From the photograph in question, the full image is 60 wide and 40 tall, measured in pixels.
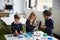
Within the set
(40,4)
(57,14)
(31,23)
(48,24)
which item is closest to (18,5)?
(40,4)

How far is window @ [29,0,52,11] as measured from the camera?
7.39m

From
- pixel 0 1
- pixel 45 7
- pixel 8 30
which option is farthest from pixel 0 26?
pixel 0 1

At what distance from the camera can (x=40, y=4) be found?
8.16 m

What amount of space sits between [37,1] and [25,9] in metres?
1.21

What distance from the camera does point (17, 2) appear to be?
30.4 ft

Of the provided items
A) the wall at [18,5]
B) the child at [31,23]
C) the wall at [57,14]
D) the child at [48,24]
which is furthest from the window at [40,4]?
the child at [48,24]

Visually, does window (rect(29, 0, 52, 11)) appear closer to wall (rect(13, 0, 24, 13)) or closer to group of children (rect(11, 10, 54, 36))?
wall (rect(13, 0, 24, 13))

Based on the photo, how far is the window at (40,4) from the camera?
7387 millimetres

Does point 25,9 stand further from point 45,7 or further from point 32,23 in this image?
point 32,23

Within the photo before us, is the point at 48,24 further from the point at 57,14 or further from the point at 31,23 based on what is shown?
the point at 57,14

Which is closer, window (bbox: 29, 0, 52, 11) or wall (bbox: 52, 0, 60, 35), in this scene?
wall (bbox: 52, 0, 60, 35)

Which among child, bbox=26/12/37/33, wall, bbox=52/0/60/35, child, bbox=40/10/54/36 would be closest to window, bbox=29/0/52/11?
wall, bbox=52/0/60/35

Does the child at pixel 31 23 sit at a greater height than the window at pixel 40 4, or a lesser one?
lesser

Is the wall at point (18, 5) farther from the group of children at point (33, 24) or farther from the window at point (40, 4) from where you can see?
the group of children at point (33, 24)
